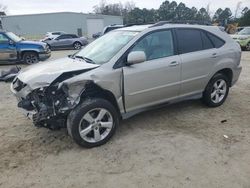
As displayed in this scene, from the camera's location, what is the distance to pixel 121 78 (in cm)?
428

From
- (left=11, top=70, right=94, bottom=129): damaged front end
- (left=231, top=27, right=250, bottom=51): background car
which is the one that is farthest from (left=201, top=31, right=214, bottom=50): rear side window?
(left=231, top=27, right=250, bottom=51): background car

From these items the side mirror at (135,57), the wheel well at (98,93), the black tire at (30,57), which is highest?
the side mirror at (135,57)

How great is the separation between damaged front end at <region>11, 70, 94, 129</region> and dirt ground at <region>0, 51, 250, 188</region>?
0.49 metres

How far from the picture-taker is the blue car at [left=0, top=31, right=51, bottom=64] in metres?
12.8

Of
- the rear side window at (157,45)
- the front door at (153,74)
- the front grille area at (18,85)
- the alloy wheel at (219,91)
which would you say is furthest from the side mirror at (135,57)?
the alloy wheel at (219,91)

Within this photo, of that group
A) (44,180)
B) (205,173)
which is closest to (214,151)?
(205,173)

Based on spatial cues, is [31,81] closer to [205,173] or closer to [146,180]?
[146,180]

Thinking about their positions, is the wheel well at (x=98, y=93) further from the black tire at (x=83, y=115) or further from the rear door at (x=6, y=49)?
the rear door at (x=6, y=49)

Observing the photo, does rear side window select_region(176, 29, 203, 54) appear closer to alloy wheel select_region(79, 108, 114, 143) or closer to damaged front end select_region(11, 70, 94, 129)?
alloy wheel select_region(79, 108, 114, 143)

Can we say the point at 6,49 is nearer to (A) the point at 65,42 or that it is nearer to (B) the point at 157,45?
(B) the point at 157,45

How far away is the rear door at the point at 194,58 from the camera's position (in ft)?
16.5

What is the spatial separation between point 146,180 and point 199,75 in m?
2.63

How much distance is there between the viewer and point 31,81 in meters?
4.03

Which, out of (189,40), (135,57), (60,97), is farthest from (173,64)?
(60,97)
